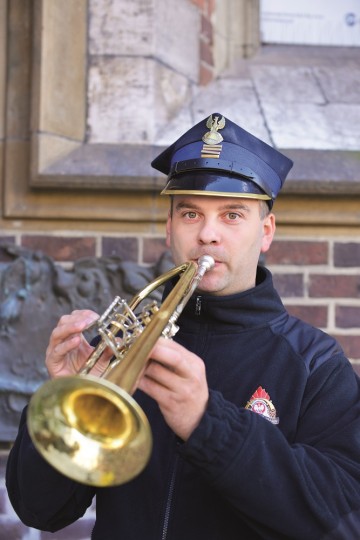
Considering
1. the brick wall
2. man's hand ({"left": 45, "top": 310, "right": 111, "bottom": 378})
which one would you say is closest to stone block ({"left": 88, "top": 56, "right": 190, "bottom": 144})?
the brick wall

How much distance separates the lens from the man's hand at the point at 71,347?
6.11 ft

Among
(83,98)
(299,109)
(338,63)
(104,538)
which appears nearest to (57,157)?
(83,98)

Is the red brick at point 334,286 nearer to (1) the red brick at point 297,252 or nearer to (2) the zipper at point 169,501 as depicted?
(1) the red brick at point 297,252

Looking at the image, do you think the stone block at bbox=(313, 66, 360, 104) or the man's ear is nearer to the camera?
the man's ear

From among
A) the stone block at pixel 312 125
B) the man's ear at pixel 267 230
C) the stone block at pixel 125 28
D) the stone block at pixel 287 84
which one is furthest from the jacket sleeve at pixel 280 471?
the stone block at pixel 287 84

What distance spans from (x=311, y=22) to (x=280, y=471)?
2778 millimetres

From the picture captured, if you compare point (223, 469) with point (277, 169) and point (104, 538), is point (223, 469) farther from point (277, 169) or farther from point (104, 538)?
point (277, 169)

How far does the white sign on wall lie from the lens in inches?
160

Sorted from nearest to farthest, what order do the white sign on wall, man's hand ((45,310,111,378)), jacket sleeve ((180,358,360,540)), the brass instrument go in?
the brass instrument < jacket sleeve ((180,358,360,540)) < man's hand ((45,310,111,378)) < the white sign on wall

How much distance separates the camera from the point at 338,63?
4.02 meters

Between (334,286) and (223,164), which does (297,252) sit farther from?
(223,164)

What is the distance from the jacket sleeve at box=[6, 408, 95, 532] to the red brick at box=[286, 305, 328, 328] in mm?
1592

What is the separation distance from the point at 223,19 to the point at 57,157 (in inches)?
41.0

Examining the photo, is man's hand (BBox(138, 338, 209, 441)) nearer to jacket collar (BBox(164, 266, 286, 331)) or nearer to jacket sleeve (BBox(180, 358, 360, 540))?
jacket sleeve (BBox(180, 358, 360, 540))
